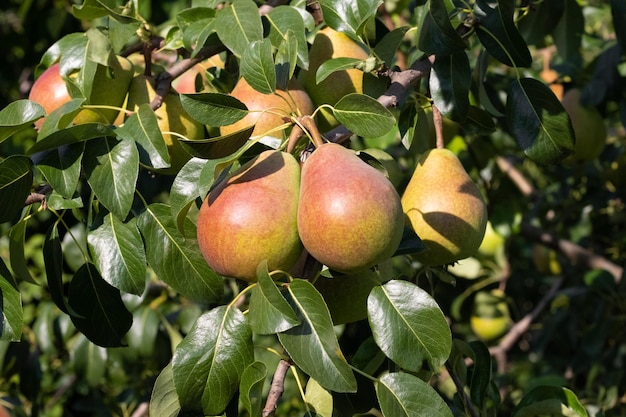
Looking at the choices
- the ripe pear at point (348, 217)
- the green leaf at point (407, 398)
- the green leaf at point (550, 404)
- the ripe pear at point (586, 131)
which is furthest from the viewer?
the ripe pear at point (586, 131)

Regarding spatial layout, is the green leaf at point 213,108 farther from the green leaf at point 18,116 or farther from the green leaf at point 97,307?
the green leaf at point 97,307

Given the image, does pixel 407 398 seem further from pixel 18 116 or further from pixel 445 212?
pixel 18 116

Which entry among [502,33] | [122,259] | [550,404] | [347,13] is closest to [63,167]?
[122,259]

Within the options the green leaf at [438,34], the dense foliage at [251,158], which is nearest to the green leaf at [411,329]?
the dense foliage at [251,158]

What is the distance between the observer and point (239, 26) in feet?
3.96

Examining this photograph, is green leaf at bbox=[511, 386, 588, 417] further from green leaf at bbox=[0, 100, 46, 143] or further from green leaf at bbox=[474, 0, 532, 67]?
green leaf at bbox=[0, 100, 46, 143]

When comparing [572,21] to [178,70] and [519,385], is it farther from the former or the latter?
[519,385]

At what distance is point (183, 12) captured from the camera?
4.40 ft

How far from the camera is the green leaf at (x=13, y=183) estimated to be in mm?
1055

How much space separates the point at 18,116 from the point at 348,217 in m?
0.53

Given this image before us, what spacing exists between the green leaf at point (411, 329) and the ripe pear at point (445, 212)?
138mm

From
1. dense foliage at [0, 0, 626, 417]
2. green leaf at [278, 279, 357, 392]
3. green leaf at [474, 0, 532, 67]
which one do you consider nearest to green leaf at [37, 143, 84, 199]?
dense foliage at [0, 0, 626, 417]

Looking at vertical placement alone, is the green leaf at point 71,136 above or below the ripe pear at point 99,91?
above

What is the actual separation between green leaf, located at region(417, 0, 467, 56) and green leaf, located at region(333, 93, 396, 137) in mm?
164
